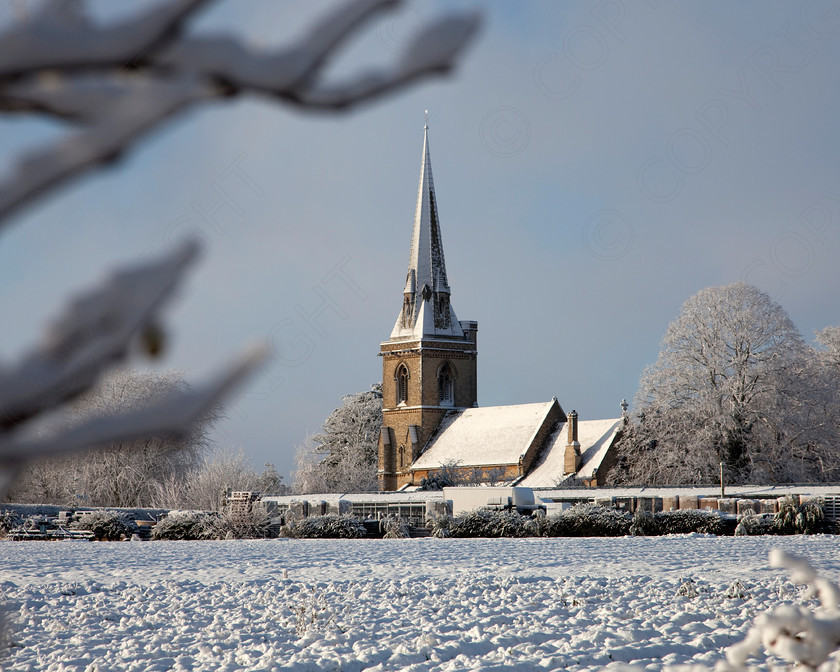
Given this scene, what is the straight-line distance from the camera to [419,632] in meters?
8.93

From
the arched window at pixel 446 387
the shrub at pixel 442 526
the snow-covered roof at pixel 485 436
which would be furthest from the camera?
the arched window at pixel 446 387

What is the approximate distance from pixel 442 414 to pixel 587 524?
40.4 metres

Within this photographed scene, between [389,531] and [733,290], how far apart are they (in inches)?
906

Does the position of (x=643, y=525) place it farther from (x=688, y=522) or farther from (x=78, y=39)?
(x=78, y=39)

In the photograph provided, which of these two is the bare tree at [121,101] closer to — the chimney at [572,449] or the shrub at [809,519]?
the shrub at [809,519]

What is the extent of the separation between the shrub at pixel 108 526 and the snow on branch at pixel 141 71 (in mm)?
30513

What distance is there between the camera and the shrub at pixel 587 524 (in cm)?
2688

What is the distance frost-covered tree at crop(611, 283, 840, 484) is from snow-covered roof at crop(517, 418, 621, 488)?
1115 centimetres

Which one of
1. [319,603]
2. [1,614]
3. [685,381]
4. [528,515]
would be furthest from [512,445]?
[1,614]

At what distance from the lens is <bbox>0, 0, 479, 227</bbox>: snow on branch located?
0.81 meters

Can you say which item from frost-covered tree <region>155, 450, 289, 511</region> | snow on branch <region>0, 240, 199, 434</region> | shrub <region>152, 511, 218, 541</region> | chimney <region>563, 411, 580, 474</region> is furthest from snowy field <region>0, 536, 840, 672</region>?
chimney <region>563, 411, 580, 474</region>

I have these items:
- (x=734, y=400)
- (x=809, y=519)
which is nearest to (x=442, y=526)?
(x=809, y=519)

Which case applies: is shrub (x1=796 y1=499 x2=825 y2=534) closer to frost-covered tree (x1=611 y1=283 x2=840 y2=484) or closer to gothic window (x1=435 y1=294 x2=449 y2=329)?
frost-covered tree (x1=611 y1=283 x2=840 y2=484)

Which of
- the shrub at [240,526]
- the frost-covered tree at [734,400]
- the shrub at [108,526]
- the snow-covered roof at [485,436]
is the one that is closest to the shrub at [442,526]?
the shrub at [240,526]
